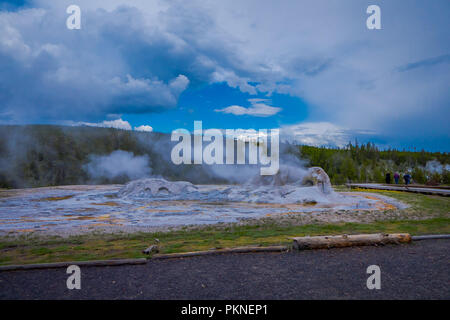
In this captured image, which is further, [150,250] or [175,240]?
[175,240]

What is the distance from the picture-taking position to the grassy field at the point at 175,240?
5.59m

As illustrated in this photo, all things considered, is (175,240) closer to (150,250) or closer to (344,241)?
(150,250)

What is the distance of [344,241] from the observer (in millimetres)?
5871

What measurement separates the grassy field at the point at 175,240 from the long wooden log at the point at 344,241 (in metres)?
0.67

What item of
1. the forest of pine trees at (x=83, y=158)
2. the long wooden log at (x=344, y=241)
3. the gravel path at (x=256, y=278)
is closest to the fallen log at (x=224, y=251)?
the gravel path at (x=256, y=278)

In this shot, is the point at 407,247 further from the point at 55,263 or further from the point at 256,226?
the point at 55,263

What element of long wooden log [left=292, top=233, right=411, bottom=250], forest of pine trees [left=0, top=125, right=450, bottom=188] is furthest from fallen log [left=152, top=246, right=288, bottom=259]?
forest of pine trees [left=0, top=125, right=450, bottom=188]

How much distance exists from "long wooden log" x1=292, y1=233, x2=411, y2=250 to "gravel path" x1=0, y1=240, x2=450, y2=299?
247mm

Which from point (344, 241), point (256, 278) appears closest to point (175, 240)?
point (256, 278)

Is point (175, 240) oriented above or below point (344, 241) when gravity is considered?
below

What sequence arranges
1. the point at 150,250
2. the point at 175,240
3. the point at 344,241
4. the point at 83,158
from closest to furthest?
the point at 150,250 → the point at 344,241 → the point at 175,240 → the point at 83,158

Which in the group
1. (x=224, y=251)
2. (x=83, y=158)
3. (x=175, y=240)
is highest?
(x=83, y=158)

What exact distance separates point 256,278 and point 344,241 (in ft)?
8.18

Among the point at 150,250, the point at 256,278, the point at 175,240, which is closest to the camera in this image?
the point at 256,278
